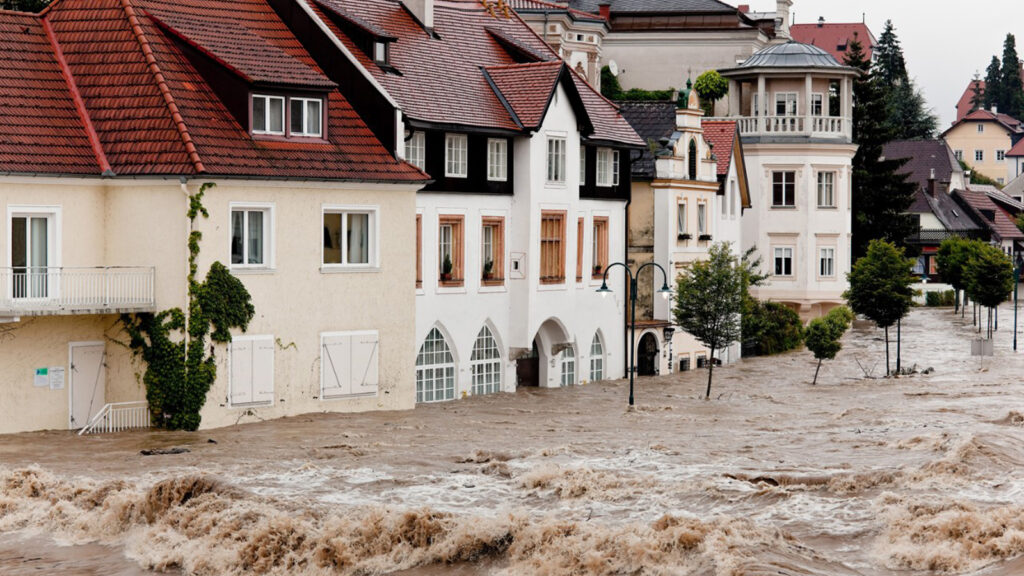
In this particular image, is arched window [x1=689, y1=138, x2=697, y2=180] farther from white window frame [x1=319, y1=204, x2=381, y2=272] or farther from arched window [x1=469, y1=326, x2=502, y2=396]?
white window frame [x1=319, y1=204, x2=381, y2=272]

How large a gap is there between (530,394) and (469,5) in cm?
1415

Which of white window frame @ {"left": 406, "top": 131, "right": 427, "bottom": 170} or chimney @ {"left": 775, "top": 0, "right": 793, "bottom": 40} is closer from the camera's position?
white window frame @ {"left": 406, "top": 131, "right": 427, "bottom": 170}

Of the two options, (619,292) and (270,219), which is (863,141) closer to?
(619,292)

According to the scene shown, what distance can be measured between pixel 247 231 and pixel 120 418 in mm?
5116

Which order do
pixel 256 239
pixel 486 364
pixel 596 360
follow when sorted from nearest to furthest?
pixel 256 239 → pixel 486 364 → pixel 596 360

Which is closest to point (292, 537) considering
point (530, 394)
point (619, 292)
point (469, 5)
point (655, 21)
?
point (530, 394)

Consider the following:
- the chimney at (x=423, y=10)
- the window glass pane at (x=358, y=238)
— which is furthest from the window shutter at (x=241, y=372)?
the chimney at (x=423, y=10)

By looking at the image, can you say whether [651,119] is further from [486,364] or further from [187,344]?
[187,344]

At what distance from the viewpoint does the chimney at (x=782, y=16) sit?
109 meters

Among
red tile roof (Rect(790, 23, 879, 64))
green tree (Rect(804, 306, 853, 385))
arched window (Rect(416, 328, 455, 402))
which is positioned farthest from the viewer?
red tile roof (Rect(790, 23, 879, 64))

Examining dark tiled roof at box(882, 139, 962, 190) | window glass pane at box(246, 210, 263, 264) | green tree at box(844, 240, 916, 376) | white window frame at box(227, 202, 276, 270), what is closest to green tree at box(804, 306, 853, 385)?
green tree at box(844, 240, 916, 376)

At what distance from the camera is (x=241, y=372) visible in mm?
36406

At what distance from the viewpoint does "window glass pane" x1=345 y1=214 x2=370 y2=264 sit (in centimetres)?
3900

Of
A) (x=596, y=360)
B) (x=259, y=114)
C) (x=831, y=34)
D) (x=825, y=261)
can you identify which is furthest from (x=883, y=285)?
(x=831, y=34)
